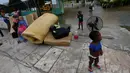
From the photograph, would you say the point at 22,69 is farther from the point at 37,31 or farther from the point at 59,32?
the point at 59,32

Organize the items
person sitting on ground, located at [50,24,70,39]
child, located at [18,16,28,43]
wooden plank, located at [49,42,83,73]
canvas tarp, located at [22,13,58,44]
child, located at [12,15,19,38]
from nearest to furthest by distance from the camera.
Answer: wooden plank, located at [49,42,83,73], canvas tarp, located at [22,13,58,44], person sitting on ground, located at [50,24,70,39], child, located at [18,16,28,43], child, located at [12,15,19,38]

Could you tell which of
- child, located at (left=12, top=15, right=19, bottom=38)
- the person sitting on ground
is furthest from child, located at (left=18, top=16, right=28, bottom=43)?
the person sitting on ground

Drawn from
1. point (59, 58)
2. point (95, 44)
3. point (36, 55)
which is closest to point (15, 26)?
point (36, 55)

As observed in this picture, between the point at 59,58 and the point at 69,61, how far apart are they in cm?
36

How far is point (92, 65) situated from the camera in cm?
322

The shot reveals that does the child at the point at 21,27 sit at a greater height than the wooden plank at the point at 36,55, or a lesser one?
greater

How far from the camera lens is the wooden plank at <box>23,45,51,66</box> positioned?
3.70m

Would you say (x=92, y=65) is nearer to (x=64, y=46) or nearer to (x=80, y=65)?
(x=80, y=65)

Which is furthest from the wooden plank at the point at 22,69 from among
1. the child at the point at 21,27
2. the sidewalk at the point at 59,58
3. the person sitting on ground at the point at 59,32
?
the child at the point at 21,27

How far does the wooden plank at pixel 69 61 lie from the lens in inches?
127

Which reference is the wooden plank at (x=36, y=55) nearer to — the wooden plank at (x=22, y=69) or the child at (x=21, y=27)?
the wooden plank at (x=22, y=69)

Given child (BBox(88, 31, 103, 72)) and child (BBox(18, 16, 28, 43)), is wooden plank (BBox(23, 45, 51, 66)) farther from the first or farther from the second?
child (BBox(88, 31, 103, 72))

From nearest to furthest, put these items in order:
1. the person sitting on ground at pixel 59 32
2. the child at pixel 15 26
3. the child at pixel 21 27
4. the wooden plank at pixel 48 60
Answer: the wooden plank at pixel 48 60 → the person sitting on ground at pixel 59 32 → the child at pixel 21 27 → the child at pixel 15 26

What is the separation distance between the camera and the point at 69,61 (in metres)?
3.56
